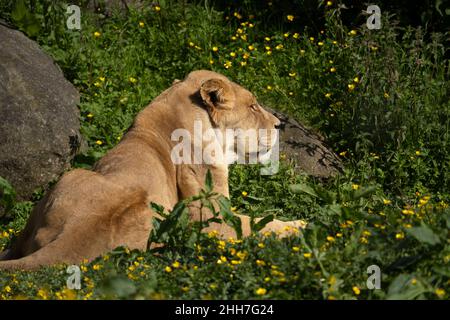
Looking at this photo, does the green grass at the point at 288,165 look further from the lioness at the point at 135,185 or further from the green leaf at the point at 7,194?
the lioness at the point at 135,185

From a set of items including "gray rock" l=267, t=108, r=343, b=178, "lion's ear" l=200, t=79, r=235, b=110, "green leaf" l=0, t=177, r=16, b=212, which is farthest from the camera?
"gray rock" l=267, t=108, r=343, b=178

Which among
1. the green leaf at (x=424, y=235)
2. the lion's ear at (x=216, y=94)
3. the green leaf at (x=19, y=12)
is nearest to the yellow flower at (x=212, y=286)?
the green leaf at (x=424, y=235)

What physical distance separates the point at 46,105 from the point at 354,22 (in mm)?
3530

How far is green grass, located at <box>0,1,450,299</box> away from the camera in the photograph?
16.7 ft

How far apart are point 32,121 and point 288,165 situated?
7.85ft

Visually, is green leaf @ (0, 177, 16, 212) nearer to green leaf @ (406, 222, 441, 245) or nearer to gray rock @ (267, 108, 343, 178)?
gray rock @ (267, 108, 343, 178)

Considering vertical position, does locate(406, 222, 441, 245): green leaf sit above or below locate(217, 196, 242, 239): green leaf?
below

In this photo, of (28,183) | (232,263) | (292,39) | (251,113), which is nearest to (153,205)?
(232,263)

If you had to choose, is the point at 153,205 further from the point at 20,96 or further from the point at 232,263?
the point at 20,96

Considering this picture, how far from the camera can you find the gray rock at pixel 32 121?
8664mm

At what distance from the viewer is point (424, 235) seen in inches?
193

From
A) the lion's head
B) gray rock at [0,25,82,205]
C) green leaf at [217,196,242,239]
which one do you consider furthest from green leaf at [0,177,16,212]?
green leaf at [217,196,242,239]

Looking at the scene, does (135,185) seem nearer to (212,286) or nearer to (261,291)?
(212,286)

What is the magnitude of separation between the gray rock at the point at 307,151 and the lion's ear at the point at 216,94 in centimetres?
169
